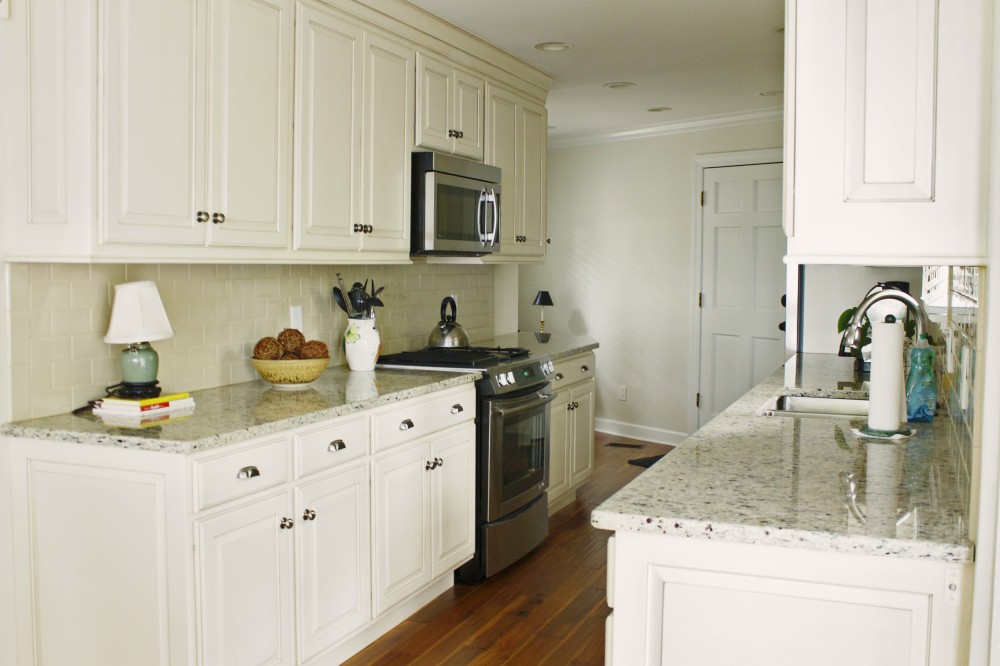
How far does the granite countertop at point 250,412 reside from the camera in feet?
7.30

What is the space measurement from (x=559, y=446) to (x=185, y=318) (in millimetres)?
2211

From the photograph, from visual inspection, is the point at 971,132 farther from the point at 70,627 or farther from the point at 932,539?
the point at 70,627

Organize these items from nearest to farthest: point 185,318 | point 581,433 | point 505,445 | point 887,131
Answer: point 887,131 < point 185,318 < point 505,445 < point 581,433

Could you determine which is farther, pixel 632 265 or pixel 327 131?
pixel 632 265

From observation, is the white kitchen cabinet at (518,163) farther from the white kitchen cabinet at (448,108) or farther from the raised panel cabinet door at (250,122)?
the raised panel cabinet door at (250,122)

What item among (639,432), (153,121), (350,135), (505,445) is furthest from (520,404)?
(639,432)

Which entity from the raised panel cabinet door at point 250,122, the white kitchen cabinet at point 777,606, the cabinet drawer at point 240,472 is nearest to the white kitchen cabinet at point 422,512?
the cabinet drawer at point 240,472

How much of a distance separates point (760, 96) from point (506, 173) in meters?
1.96

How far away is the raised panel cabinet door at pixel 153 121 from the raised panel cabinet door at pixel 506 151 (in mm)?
1879

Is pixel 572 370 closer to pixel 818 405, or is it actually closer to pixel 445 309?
pixel 445 309

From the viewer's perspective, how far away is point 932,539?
145 cm

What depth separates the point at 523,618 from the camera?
3314 millimetres

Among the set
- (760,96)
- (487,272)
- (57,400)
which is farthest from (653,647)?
(760,96)

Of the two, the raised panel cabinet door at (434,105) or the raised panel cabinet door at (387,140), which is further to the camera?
the raised panel cabinet door at (434,105)
